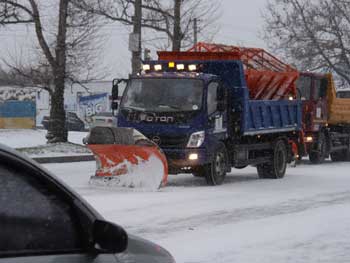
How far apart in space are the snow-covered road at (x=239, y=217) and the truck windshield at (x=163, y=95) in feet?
5.54

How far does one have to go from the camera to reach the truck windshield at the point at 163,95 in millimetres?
15148

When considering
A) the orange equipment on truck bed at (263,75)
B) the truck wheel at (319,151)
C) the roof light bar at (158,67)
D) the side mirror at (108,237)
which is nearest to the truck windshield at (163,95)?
the roof light bar at (158,67)

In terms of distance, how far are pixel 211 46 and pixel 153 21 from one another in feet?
31.7

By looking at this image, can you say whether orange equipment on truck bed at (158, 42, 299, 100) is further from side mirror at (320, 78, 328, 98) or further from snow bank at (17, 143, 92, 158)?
snow bank at (17, 143, 92, 158)

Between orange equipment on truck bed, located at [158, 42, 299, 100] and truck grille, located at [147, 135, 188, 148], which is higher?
orange equipment on truck bed, located at [158, 42, 299, 100]

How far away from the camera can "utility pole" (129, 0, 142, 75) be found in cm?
2358

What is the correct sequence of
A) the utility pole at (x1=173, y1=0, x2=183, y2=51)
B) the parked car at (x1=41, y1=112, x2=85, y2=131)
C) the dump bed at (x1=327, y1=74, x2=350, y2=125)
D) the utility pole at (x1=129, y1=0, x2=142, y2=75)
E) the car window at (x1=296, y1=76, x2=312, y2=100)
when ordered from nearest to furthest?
the car window at (x1=296, y1=76, x2=312, y2=100)
the utility pole at (x1=129, y1=0, x2=142, y2=75)
the dump bed at (x1=327, y1=74, x2=350, y2=125)
the utility pole at (x1=173, y1=0, x2=183, y2=51)
the parked car at (x1=41, y1=112, x2=85, y2=131)

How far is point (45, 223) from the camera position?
3184mm

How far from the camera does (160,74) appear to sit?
15617 millimetres

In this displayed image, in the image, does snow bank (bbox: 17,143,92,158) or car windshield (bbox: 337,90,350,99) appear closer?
snow bank (bbox: 17,143,92,158)

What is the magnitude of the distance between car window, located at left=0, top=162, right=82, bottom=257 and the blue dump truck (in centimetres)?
1156

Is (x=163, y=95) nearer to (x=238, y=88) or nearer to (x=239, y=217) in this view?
(x=238, y=88)

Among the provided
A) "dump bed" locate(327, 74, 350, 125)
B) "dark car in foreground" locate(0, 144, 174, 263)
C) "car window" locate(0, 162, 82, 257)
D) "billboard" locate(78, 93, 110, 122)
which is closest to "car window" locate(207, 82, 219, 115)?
"dump bed" locate(327, 74, 350, 125)

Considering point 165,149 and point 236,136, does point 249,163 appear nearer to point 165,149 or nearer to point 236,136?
point 236,136
